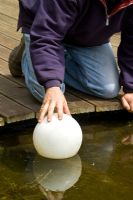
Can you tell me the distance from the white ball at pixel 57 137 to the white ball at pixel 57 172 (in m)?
0.06

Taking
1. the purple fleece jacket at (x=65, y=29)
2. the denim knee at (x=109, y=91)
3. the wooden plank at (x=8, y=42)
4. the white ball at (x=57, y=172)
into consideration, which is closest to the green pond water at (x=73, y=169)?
the white ball at (x=57, y=172)

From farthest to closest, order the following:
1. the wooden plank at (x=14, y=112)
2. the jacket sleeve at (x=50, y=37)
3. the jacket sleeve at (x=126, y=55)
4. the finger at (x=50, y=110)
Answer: the jacket sleeve at (x=126, y=55) < the wooden plank at (x=14, y=112) < the jacket sleeve at (x=50, y=37) < the finger at (x=50, y=110)

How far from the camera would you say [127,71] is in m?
3.12

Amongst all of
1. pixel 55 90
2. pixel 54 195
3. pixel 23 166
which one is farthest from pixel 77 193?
pixel 55 90

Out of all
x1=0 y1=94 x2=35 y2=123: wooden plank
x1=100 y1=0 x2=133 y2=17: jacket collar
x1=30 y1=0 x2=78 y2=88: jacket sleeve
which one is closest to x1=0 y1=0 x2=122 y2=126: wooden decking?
x1=0 y1=94 x2=35 y2=123: wooden plank

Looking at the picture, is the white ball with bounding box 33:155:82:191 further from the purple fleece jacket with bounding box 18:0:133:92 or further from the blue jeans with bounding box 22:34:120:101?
the blue jeans with bounding box 22:34:120:101

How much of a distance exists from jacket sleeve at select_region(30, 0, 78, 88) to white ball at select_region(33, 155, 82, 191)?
37cm

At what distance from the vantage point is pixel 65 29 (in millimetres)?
2799

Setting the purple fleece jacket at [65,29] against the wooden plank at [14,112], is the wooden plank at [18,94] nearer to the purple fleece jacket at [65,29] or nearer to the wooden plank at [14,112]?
the wooden plank at [14,112]

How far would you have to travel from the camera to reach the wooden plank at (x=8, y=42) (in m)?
3.91

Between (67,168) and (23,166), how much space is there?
203 mm

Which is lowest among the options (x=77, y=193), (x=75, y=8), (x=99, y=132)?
(x=99, y=132)

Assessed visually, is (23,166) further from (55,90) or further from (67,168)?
(55,90)

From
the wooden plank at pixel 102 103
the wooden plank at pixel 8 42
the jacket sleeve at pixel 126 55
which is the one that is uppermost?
the jacket sleeve at pixel 126 55
